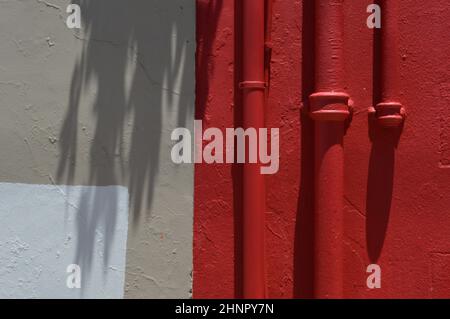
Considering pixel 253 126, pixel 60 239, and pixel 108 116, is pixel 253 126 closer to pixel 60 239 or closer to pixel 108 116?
pixel 108 116

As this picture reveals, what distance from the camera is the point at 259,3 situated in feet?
10.5

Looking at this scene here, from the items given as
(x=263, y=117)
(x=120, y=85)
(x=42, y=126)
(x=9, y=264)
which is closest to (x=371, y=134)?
(x=263, y=117)

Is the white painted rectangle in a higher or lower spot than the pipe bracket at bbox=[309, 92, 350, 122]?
lower

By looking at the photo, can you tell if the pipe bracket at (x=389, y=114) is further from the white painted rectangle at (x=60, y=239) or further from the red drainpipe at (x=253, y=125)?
the white painted rectangle at (x=60, y=239)

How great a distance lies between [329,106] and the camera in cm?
311

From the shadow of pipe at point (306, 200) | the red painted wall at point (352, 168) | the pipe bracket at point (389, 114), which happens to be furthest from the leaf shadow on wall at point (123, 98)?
the pipe bracket at point (389, 114)

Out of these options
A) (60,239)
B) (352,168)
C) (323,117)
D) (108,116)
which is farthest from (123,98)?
(352,168)

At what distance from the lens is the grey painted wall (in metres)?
3.16

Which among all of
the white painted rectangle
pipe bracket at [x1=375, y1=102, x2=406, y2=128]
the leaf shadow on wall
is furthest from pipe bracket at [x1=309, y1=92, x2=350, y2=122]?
the white painted rectangle

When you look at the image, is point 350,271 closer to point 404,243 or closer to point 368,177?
point 404,243

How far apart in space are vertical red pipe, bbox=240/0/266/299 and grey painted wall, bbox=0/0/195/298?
13.5 inches

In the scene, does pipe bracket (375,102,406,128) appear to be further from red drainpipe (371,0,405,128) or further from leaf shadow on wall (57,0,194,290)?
leaf shadow on wall (57,0,194,290)

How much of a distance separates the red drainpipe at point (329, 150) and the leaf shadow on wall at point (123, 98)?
78 centimetres

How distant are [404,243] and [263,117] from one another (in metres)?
1.14
